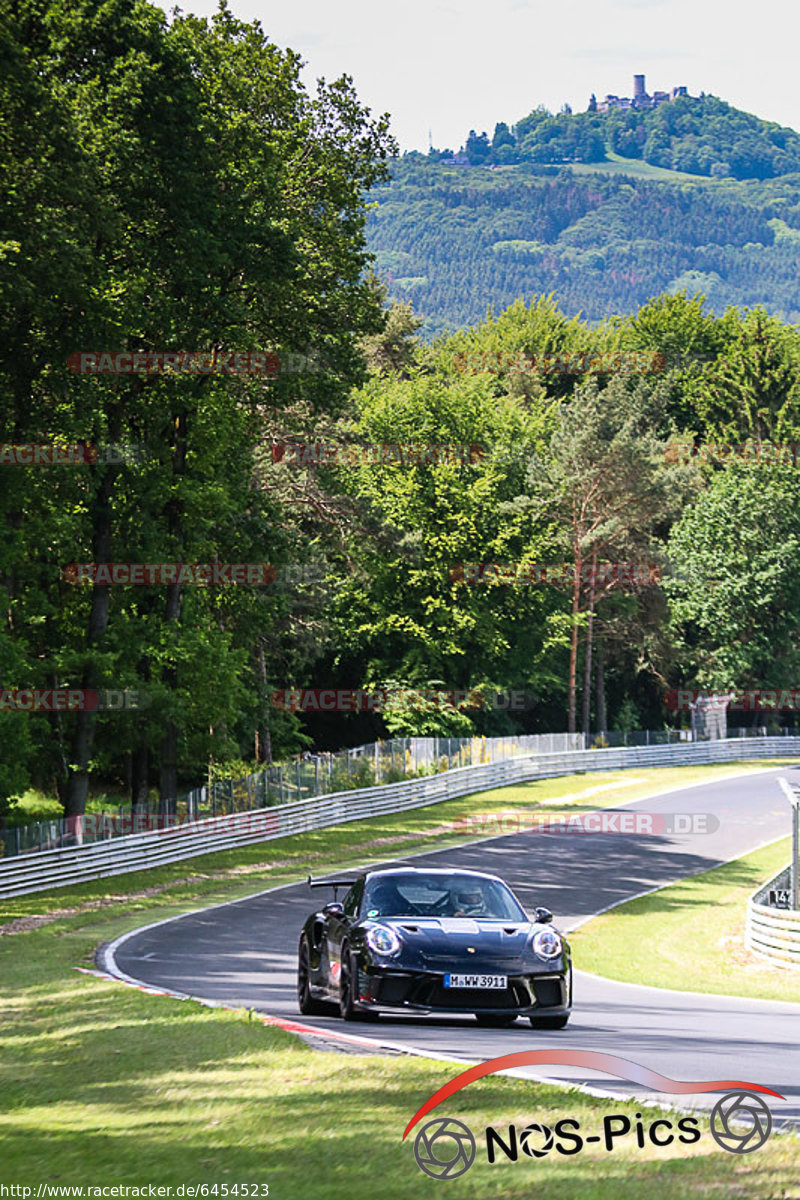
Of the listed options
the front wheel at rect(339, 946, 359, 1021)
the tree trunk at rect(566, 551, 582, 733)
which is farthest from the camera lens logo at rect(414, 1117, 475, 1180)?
the tree trunk at rect(566, 551, 582, 733)

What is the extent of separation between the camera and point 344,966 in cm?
1198

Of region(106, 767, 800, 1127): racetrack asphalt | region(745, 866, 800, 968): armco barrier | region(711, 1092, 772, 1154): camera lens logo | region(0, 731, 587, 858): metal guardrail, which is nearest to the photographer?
region(711, 1092, 772, 1154): camera lens logo

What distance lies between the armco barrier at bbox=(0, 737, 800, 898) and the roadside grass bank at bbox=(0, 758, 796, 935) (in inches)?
12.3

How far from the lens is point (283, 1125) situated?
7480 millimetres

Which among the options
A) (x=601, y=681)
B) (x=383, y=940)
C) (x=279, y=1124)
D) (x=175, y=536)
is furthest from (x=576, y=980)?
(x=601, y=681)

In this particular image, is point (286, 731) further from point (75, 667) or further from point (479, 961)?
point (479, 961)

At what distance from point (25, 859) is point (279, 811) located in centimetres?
1171

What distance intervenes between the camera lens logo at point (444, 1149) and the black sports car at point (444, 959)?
3888 millimetres

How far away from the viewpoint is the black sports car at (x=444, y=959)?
1136cm

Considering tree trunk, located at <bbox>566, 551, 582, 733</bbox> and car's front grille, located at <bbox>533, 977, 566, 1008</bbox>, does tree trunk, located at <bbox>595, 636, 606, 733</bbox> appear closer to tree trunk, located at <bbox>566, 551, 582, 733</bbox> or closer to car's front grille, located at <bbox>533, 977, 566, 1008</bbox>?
tree trunk, located at <bbox>566, 551, 582, 733</bbox>

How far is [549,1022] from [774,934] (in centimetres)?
1365

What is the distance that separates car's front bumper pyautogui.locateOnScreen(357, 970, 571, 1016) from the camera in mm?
11328

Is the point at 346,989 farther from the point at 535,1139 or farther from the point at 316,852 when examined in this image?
the point at 316,852

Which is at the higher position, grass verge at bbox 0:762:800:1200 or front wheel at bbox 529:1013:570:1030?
grass verge at bbox 0:762:800:1200
